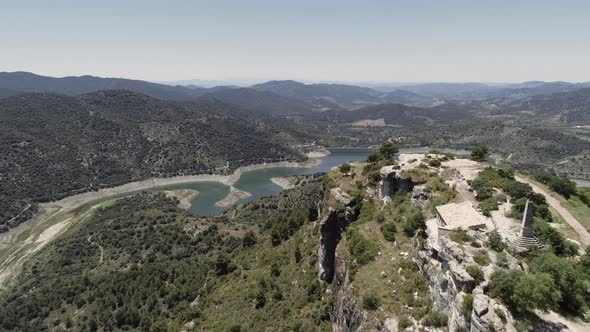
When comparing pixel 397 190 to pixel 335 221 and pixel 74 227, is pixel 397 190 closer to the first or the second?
pixel 335 221

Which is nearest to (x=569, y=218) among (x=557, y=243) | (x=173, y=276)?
(x=557, y=243)

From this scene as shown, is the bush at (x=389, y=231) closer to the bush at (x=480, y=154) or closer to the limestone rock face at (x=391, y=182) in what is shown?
the limestone rock face at (x=391, y=182)

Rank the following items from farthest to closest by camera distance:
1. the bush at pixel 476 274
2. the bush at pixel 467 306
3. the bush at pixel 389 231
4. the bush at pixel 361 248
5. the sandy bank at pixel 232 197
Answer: the sandy bank at pixel 232 197
the bush at pixel 389 231
the bush at pixel 361 248
the bush at pixel 476 274
the bush at pixel 467 306

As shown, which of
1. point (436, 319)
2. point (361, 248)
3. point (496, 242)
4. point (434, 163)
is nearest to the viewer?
point (436, 319)

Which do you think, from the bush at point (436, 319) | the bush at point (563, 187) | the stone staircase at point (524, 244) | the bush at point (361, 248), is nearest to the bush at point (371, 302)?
the bush at point (436, 319)

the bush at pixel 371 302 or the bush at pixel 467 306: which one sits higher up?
the bush at pixel 467 306

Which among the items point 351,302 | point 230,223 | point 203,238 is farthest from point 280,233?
point 230,223

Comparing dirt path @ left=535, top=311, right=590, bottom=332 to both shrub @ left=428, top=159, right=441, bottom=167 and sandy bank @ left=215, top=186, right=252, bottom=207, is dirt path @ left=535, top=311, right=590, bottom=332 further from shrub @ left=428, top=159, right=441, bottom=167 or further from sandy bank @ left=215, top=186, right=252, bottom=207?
sandy bank @ left=215, top=186, right=252, bottom=207

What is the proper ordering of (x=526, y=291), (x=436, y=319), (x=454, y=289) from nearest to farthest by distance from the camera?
1. (x=526, y=291)
2. (x=454, y=289)
3. (x=436, y=319)

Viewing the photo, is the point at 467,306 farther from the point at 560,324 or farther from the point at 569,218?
the point at 569,218
